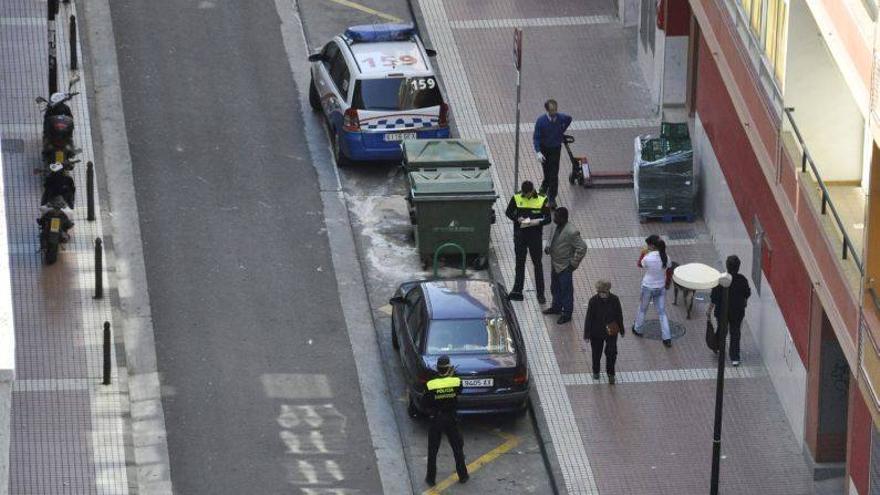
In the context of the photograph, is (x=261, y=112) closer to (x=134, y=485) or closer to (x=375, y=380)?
(x=375, y=380)

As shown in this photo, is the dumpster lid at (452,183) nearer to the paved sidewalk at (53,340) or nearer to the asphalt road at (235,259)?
the asphalt road at (235,259)

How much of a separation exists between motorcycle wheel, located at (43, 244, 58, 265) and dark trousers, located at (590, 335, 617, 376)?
7.68m

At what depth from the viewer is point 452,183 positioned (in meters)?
30.0

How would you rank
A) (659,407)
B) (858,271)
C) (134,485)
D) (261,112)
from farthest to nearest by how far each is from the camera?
(261,112) → (659,407) → (134,485) → (858,271)

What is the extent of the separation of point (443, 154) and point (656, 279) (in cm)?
432

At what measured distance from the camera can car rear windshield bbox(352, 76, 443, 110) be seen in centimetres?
3247

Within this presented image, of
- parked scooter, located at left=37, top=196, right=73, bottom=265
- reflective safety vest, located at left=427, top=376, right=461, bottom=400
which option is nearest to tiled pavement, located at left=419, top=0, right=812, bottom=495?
reflective safety vest, located at left=427, top=376, right=461, bottom=400

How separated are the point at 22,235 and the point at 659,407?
378 inches

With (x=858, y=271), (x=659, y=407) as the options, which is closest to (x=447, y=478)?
(x=659, y=407)

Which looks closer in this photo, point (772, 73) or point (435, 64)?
point (772, 73)

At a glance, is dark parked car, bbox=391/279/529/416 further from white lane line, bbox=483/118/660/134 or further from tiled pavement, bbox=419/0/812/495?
white lane line, bbox=483/118/660/134

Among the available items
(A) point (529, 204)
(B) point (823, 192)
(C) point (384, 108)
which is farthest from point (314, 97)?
(B) point (823, 192)

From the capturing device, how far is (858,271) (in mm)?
22891

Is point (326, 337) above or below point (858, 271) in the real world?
below
